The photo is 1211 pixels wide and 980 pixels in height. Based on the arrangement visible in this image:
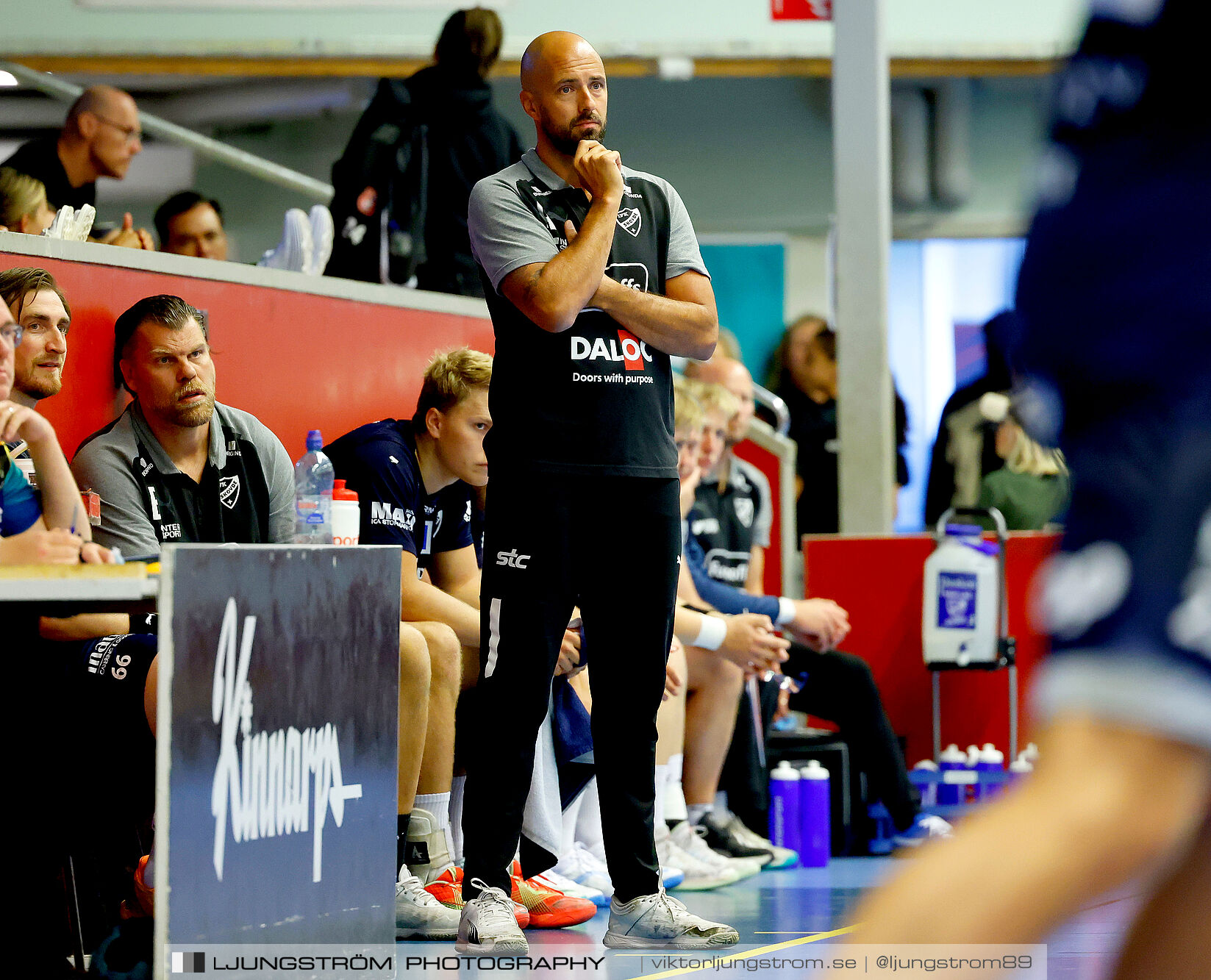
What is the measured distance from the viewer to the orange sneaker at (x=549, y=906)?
12.7 ft

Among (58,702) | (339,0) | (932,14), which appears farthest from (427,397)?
(932,14)

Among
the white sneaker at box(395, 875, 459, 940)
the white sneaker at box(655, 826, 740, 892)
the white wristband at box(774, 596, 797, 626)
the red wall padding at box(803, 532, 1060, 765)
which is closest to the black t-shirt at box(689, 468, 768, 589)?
the white wristband at box(774, 596, 797, 626)

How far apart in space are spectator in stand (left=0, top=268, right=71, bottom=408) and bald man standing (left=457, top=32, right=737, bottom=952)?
102 cm

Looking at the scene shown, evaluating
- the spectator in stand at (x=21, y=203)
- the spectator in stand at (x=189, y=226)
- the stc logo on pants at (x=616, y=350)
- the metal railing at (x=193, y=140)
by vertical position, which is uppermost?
the metal railing at (x=193, y=140)

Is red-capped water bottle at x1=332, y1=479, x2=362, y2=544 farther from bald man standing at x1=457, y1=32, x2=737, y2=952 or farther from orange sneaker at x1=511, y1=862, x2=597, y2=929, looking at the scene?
orange sneaker at x1=511, y1=862, x2=597, y2=929

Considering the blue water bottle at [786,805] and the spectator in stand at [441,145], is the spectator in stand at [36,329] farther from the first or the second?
the blue water bottle at [786,805]

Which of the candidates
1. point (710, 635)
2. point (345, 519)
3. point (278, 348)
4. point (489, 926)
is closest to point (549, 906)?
point (489, 926)

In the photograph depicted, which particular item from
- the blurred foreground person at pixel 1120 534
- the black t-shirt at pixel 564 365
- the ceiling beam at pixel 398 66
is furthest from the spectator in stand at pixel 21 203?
the ceiling beam at pixel 398 66

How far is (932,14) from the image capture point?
1063 centimetres

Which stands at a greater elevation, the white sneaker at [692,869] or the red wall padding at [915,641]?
the red wall padding at [915,641]

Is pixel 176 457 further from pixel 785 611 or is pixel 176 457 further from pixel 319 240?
pixel 785 611

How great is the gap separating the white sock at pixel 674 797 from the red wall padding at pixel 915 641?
161cm

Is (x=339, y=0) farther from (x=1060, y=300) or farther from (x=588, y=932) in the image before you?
(x=1060, y=300)

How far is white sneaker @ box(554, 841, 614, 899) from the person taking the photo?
4250 mm
